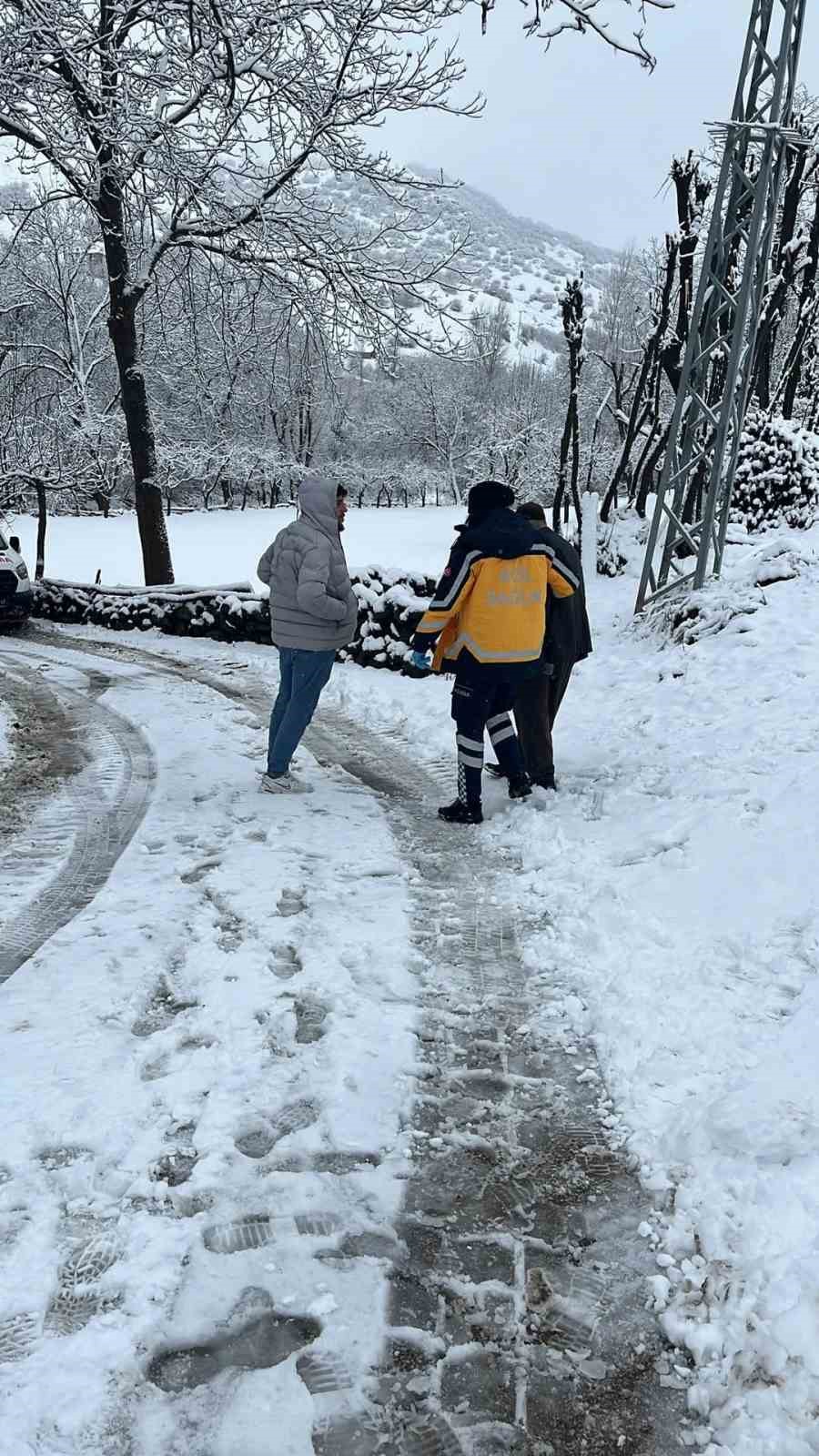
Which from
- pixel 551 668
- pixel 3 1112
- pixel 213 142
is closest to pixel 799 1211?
pixel 3 1112

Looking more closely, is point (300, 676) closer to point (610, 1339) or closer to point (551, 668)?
point (551, 668)

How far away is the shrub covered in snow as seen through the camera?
12.0m

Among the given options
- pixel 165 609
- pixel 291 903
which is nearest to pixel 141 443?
pixel 165 609

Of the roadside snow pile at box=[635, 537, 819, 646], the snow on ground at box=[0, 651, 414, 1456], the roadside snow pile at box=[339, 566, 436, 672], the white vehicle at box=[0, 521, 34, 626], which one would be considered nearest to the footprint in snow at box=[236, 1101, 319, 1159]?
the snow on ground at box=[0, 651, 414, 1456]

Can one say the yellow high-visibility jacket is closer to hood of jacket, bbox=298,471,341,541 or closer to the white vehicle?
hood of jacket, bbox=298,471,341,541

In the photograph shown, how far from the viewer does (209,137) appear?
10258mm

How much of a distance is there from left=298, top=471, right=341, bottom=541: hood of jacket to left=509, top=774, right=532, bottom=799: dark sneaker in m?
1.90

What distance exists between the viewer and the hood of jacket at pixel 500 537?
206 inches

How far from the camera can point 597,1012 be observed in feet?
11.0

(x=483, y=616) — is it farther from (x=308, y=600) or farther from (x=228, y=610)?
(x=228, y=610)

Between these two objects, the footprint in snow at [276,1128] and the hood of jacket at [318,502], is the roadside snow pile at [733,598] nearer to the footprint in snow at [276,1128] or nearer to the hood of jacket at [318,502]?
the hood of jacket at [318,502]

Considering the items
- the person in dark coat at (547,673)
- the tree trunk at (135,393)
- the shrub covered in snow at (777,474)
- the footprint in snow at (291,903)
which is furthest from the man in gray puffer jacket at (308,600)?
the tree trunk at (135,393)

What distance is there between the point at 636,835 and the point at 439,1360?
3345 mm

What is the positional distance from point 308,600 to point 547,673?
159 cm
